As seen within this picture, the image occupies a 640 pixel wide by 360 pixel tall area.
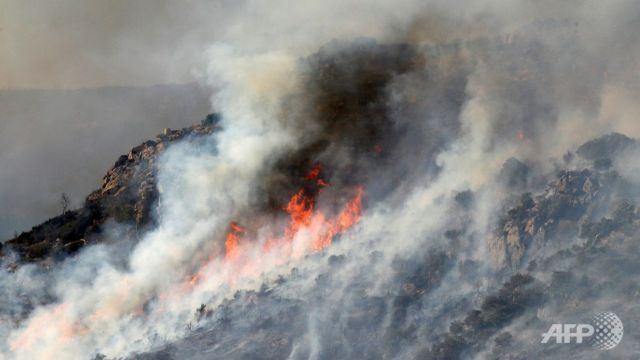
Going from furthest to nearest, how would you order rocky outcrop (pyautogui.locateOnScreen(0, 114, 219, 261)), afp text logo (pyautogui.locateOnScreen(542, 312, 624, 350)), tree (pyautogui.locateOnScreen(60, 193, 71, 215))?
tree (pyautogui.locateOnScreen(60, 193, 71, 215))
rocky outcrop (pyautogui.locateOnScreen(0, 114, 219, 261))
afp text logo (pyautogui.locateOnScreen(542, 312, 624, 350))

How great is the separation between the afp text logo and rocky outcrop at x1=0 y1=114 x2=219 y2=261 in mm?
40073

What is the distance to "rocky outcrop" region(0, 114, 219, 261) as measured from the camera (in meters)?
72.2

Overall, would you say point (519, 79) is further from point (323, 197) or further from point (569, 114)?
point (323, 197)

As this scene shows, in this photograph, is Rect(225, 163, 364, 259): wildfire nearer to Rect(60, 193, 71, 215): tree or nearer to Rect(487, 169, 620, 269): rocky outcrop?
Rect(487, 169, 620, 269): rocky outcrop

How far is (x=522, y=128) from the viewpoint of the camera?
72.2m

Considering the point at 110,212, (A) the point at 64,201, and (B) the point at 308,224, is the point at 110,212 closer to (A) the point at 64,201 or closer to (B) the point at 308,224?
(B) the point at 308,224

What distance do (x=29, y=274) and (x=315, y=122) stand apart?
109ft

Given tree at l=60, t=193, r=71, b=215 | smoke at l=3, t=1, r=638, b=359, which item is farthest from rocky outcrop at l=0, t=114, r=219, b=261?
tree at l=60, t=193, r=71, b=215

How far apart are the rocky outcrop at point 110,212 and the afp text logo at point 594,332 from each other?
4007cm

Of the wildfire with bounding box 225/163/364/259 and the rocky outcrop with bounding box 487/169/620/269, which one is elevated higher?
the wildfire with bounding box 225/163/364/259

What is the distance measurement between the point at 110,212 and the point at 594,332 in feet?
160

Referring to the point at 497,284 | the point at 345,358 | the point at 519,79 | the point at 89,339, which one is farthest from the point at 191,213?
the point at 519,79

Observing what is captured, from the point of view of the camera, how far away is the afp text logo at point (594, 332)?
153 feet

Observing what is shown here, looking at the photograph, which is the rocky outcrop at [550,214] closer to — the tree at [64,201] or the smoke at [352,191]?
the smoke at [352,191]
